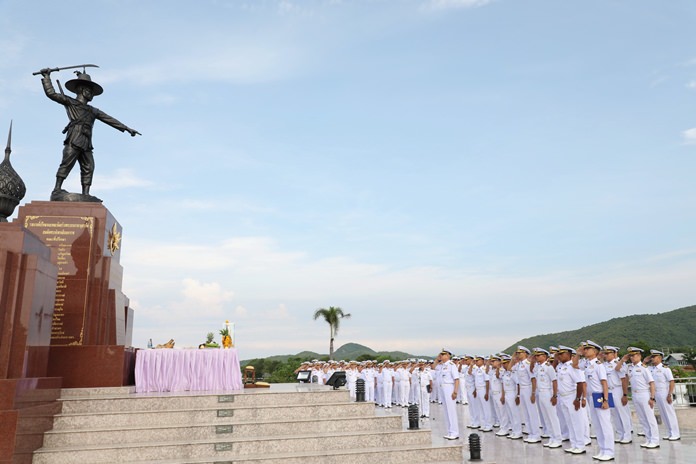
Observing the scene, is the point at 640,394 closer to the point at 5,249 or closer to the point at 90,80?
the point at 5,249

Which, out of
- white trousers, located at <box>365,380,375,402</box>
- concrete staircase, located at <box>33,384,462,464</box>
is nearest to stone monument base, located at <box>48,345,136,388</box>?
concrete staircase, located at <box>33,384,462,464</box>

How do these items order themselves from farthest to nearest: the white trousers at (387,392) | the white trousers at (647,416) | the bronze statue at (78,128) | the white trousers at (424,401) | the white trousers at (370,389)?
the white trousers at (370,389)
the white trousers at (387,392)
the white trousers at (424,401)
the bronze statue at (78,128)
the white trousers at (647,416)

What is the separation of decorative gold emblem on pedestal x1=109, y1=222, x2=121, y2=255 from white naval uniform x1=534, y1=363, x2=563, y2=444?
9.28 meters

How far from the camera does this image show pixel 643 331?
67688 millimetres

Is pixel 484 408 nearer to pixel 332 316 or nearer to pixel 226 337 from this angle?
pixel 226 337

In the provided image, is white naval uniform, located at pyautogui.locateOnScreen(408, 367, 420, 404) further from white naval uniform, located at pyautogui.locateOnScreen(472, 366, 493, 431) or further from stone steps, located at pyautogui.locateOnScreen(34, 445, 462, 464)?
stone steps, located at pyautogui.locateOnScreen(34, 445, 462, 464)

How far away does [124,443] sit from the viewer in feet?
22.1

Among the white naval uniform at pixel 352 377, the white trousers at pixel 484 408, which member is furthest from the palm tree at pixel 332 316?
the white trousers at pixel 484 408

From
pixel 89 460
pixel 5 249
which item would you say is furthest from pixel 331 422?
pixel 5 249

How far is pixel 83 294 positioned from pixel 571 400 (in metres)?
9.45

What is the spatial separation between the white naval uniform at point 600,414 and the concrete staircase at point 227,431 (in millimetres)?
2687

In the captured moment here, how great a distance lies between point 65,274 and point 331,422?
5.86m

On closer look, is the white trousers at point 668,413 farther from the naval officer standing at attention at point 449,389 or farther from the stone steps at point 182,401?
the stone steps at point 182,401

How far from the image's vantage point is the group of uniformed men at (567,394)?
8.65m
